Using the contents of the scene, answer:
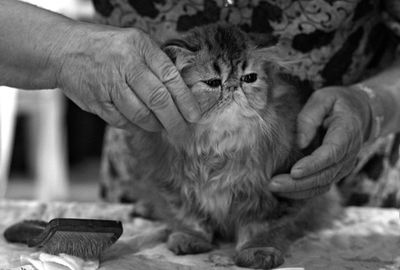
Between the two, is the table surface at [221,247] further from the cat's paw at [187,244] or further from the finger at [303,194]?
the finger at [303,194]

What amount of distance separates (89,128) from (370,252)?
11.0ft

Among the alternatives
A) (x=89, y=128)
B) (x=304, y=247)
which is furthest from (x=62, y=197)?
(x=304, y=247)

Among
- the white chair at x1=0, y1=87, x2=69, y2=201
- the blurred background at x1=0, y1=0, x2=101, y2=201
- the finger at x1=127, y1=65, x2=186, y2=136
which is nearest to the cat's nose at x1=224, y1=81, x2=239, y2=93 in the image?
the finger at x1=127, y1=65, x2=186, y2=136

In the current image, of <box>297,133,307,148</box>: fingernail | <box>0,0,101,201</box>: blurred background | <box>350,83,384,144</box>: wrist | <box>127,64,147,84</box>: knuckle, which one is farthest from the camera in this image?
<box>0,0,101,201</box>: blurred background

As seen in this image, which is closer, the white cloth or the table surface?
the white cloth

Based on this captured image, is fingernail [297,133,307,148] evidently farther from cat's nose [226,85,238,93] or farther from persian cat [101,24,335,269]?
cat's nose [226,85,238,93]

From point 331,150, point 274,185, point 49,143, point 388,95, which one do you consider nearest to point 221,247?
point 274,185

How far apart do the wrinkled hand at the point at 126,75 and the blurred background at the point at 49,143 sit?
1.45 metres

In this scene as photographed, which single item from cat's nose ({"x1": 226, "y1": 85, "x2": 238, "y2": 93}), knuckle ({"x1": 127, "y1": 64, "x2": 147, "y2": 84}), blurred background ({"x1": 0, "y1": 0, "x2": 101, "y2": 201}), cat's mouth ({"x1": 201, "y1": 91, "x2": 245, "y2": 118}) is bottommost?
blurred background ({"x1": 0, "y1": 0, "x2": 101, "y2": 201})

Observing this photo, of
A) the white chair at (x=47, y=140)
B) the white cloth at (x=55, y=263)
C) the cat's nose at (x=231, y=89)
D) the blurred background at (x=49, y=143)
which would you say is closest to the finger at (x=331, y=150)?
the cat's nose at (x=231, y=89)

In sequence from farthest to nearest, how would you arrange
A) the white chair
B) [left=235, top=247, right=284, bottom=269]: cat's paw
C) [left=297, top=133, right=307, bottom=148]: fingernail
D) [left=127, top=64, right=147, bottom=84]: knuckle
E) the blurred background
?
the white chair, the blurred background, [left=297, top=133, right=307, bottom=148]: fingernail, [left=235, top=247, right=284, bottom=269]: cat's paw, [left=127, top=64, right=147, bottom=84]: knuckle

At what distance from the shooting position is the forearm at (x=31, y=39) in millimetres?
1082

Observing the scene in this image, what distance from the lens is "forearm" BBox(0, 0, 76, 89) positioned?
1082 mm

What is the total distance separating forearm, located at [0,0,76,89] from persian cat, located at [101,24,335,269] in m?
0.23
